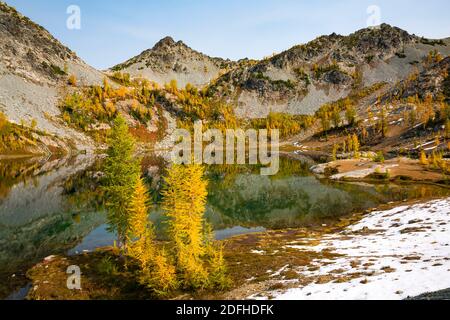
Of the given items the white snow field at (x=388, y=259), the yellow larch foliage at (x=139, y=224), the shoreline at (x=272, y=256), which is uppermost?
the yellow larch foliage at (x=139, y=224)

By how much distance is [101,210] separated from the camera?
222 feet

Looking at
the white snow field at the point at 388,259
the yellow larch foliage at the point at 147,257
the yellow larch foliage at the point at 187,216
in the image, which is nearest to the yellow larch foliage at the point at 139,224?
the yellow larch foliage at the point at 147,257

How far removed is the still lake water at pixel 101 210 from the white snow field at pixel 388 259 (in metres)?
14.8

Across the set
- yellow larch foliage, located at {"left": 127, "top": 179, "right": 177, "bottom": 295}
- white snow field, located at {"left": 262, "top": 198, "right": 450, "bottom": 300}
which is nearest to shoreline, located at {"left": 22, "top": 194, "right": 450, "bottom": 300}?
white snow field, located at {"left": 262, "top": 198, "right": 450, "bottom": 300}

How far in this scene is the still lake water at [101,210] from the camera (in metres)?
48.2

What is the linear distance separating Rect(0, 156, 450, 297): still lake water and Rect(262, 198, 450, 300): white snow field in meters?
14.8

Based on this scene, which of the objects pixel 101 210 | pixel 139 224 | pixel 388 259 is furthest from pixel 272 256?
pixel 101 210

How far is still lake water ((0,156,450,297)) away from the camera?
48.2m

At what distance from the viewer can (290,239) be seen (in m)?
48.1

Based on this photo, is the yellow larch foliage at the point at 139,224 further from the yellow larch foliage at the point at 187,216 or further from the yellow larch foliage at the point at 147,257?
the yellow larch foliage at the point at 187,216

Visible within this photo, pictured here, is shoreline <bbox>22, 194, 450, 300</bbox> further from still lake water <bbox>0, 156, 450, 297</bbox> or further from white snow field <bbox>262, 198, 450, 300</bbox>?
still lake water <bbox>0, 156, 450, 297</bbox>

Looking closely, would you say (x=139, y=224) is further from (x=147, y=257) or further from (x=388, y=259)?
(x=388, y=259)

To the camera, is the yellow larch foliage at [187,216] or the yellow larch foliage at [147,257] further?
the yellow larch foliage at [147,257]
